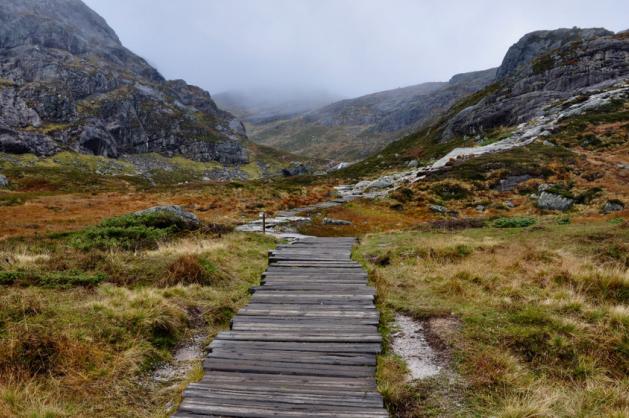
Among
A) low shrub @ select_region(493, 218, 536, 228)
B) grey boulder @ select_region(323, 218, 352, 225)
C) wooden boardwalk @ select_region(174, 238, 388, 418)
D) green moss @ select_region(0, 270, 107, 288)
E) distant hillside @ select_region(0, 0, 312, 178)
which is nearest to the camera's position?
wooden boardwalk @ select_region(174, 238, 388, 418)

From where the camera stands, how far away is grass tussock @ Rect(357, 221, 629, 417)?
5355 mm

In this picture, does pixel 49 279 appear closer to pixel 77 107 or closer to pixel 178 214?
pixel 178 214

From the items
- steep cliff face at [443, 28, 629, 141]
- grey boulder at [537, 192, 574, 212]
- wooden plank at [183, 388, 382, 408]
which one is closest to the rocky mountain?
steep cliff face at [443, 28, 629, 141]

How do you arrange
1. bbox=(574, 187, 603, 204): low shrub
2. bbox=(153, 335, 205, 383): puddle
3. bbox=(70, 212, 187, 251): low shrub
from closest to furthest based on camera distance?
bbox=(153, 335, 205, 383): puddle < bbox=(70, 212, 187, 251): low shrub < bbox=(574, 187, 603, 204): low shrub

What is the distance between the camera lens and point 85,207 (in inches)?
1468

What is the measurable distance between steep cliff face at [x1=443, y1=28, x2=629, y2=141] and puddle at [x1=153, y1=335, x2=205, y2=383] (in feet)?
257

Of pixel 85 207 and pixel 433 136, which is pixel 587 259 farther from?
pixel 433 136

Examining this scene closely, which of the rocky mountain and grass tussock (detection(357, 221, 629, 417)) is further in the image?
the rocky mountain

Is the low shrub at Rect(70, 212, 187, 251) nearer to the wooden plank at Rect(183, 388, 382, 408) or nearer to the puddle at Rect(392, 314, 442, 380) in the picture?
the wooden plank at Rect(183, 388, 382, 408)

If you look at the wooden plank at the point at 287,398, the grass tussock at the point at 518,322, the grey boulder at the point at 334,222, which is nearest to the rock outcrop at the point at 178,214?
the grey boulder at the point at 334,222

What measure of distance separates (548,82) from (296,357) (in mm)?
94859

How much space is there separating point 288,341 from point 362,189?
43.7 metres

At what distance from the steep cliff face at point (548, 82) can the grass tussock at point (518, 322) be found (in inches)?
2733

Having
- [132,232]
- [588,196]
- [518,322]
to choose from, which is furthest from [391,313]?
[588,196]
